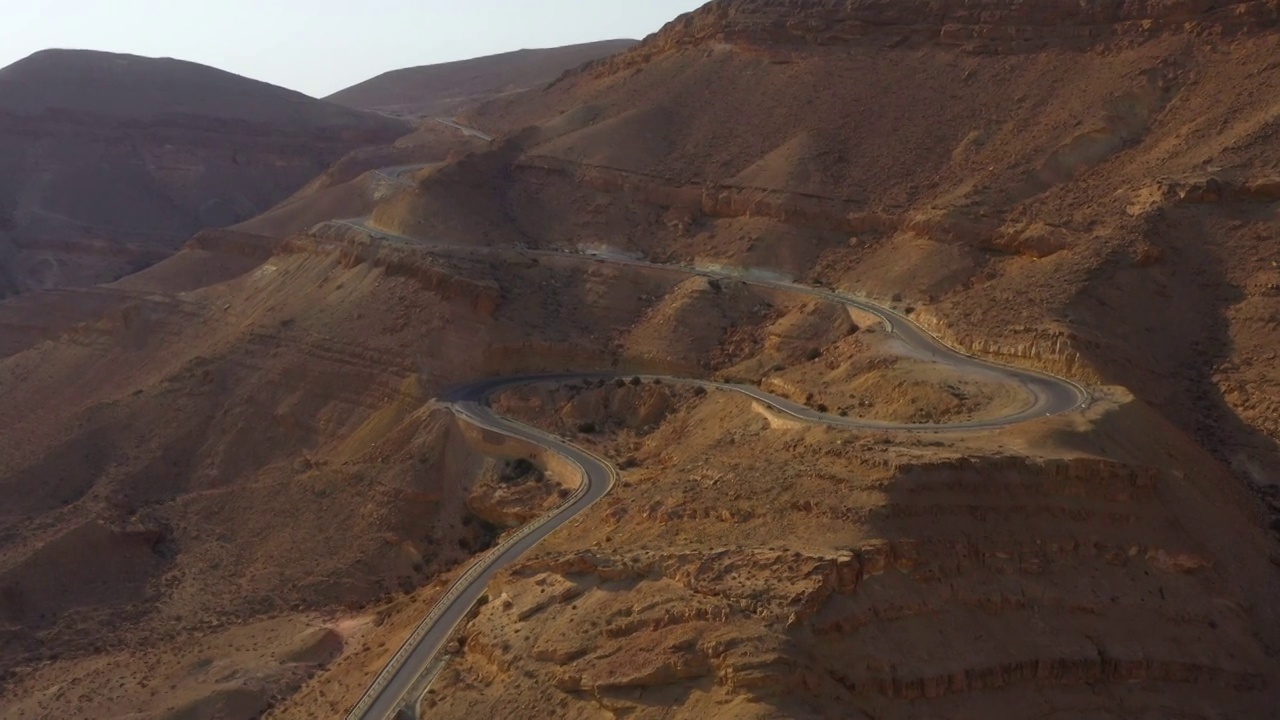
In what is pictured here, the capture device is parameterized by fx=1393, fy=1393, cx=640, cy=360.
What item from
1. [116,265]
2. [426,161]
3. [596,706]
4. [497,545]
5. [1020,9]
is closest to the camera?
[596,706]

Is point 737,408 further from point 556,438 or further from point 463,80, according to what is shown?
point 463,80

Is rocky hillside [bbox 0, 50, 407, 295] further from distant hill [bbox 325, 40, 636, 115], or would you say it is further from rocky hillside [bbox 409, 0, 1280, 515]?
rocky hillside [bbox 409, 0, 1280, 515]

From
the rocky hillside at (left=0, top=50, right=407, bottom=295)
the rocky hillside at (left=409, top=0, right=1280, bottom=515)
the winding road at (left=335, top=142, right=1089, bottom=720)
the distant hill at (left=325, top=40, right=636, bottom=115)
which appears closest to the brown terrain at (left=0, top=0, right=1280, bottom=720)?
the rocky hillside at (left=409, top=0, right=1280, bottom=515)

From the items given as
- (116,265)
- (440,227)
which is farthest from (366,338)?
(116,265)

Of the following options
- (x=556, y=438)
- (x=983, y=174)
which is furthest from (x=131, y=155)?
Answer: (x=983, y=174)

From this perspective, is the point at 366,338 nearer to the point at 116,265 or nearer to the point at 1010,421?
the point at 1010,421

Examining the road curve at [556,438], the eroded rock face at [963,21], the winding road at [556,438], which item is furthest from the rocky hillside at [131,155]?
the winding road at [556,438]
